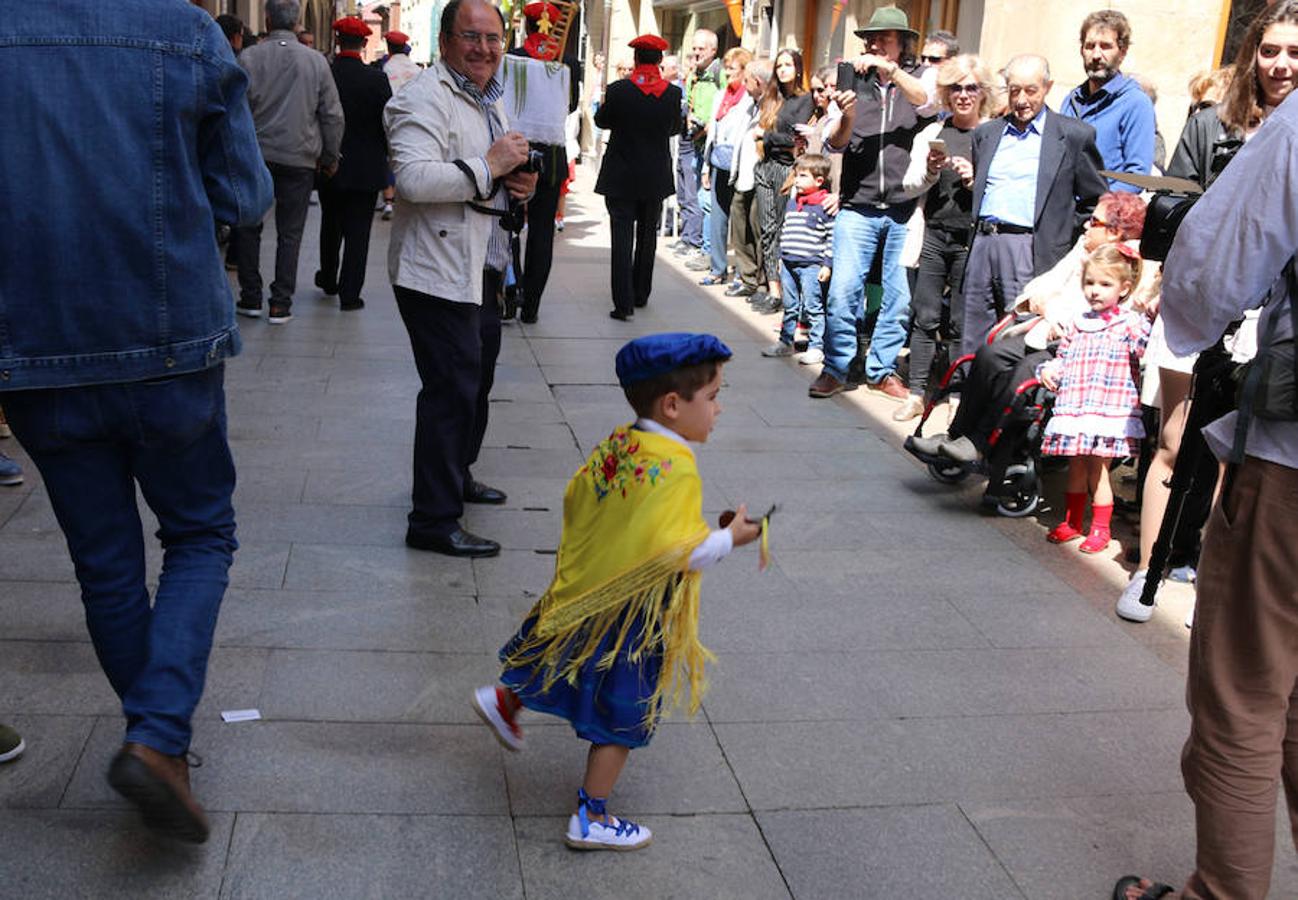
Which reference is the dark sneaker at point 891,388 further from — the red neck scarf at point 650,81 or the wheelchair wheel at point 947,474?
the red neck scarf at point 650,81

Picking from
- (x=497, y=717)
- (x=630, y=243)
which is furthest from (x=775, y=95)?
(x=497, y=717)

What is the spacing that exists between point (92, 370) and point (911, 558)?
338cm

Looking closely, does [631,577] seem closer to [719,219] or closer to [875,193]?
[875,193]

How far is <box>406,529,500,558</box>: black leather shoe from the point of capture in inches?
201

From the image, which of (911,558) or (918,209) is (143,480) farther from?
(918,209)

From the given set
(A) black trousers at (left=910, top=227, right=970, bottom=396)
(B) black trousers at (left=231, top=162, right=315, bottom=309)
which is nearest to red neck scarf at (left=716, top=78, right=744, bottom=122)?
(B) black trousers at (left=231, top=162, right=315, bottom=309)

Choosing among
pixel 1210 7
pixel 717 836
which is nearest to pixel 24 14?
pixel 717 836

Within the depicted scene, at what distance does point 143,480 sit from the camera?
3066 millimetres

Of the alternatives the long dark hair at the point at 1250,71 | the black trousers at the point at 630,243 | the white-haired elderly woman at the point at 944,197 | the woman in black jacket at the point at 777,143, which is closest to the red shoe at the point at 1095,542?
the long dark hair at the point at 1250,71

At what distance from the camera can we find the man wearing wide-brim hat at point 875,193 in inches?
314

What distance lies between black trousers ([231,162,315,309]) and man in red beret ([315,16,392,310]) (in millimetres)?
325

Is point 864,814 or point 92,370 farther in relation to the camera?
point 864,814

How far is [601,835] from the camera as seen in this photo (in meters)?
3.19

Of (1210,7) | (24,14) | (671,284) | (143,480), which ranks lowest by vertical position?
(671,284)
